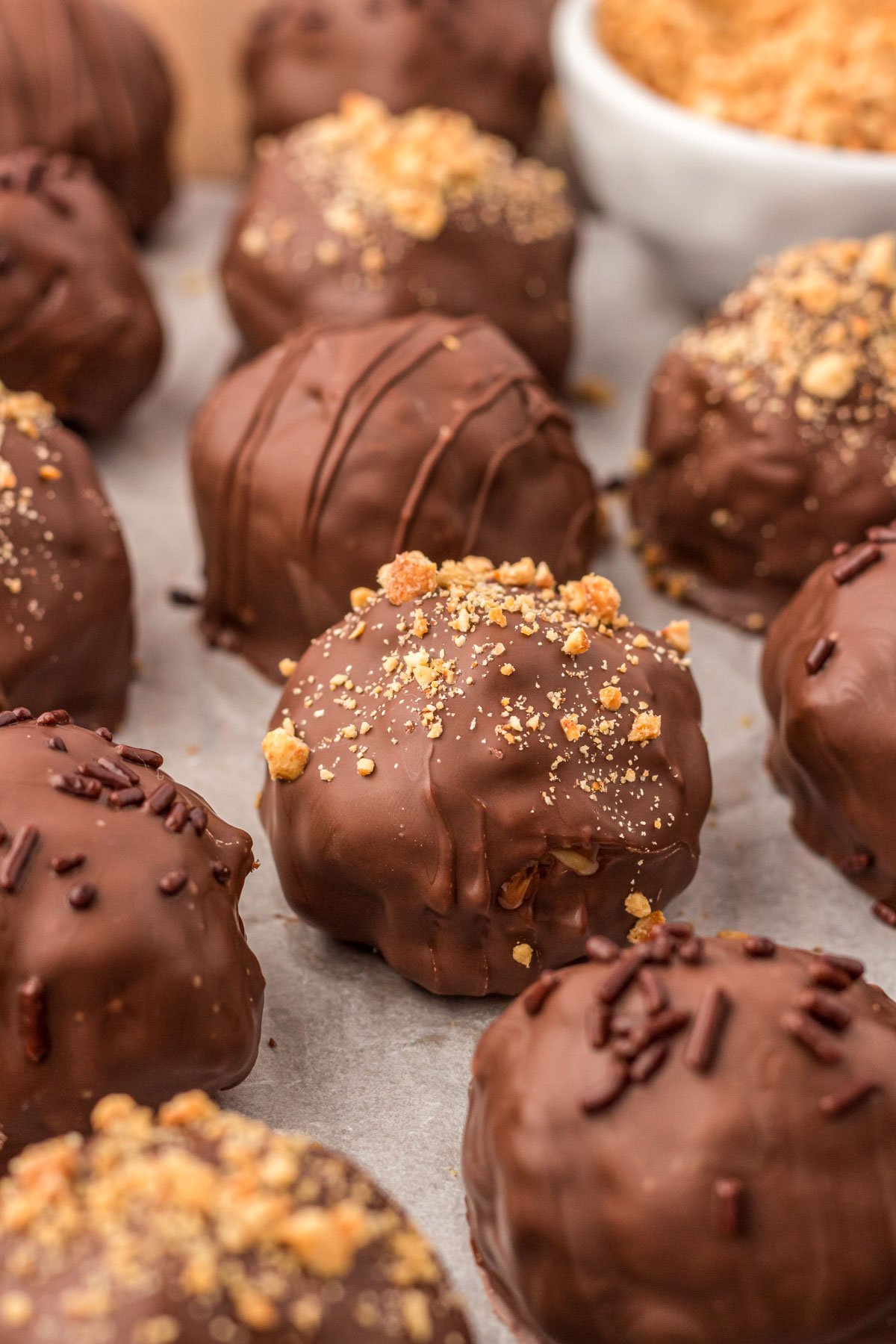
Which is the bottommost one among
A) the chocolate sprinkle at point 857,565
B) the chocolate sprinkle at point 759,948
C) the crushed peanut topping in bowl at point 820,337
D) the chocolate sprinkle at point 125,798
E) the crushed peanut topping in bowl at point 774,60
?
the chocolate sprinkle at point 125,798

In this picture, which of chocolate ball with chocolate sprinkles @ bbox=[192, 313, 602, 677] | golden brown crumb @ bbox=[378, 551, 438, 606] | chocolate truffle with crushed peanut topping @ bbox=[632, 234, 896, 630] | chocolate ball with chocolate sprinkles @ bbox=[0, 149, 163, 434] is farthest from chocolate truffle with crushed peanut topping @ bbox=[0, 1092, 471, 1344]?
chocolate ball with chocolate sprinkles @ bbox=[0, 149, 163, 434]

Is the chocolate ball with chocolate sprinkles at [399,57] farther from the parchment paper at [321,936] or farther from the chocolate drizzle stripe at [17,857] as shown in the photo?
the chocolate drizzle stripe at [17,857]

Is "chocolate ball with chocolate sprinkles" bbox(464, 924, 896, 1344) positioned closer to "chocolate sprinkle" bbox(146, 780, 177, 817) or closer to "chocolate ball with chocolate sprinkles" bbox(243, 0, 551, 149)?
"chocolate sprinkle" bbox(146, 780, 177, 817)

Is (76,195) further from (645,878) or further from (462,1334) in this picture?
(462,1334)

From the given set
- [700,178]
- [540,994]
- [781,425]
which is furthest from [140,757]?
[700,178]

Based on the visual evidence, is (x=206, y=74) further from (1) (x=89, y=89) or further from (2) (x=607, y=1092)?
(2) (x=607, y=1092)

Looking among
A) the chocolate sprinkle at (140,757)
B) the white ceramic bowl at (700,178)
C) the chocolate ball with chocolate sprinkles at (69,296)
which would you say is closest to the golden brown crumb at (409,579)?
the chocolate sprinkle at (140,757)

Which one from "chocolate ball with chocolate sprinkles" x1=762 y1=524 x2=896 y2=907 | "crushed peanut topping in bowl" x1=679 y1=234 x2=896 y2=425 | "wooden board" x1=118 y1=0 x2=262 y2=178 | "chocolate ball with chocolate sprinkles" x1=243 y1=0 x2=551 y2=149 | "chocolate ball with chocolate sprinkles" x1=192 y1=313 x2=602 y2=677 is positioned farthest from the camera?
"wooden board" x1=118 y1=0 x2=262 y2=178
